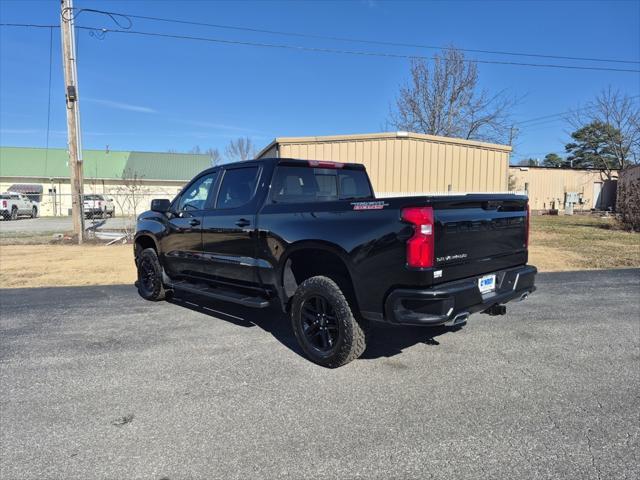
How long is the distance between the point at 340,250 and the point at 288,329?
1.85 metres

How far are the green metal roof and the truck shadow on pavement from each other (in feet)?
122

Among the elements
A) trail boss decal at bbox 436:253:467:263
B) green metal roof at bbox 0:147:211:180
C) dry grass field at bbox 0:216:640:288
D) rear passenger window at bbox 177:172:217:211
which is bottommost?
dry grass field at bbox 0:216:640:288

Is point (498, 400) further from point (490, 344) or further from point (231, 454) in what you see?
point (231, 454)

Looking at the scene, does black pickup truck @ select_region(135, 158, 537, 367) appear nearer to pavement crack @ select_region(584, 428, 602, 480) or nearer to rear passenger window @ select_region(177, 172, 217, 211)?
rear passenger window @ select_region(177, 172, 217, 211)

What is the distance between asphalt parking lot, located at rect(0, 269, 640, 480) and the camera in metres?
2.70

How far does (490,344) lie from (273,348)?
2.31m

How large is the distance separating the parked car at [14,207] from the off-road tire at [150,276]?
2729 cm

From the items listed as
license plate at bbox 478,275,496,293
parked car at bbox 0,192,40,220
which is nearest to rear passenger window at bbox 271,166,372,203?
license plate at bbox 478,275,496,293

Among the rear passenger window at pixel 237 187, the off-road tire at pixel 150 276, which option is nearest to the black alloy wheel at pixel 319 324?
the rear passenger window at pixel 237 187

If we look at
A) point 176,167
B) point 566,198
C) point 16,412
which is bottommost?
point 16,412

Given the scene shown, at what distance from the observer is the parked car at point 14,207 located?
2845cm

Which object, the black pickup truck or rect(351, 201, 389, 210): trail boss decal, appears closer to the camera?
the black pickup truck

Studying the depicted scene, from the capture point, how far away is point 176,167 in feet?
142

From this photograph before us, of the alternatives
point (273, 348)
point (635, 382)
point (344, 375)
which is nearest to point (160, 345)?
point (273, 348)
